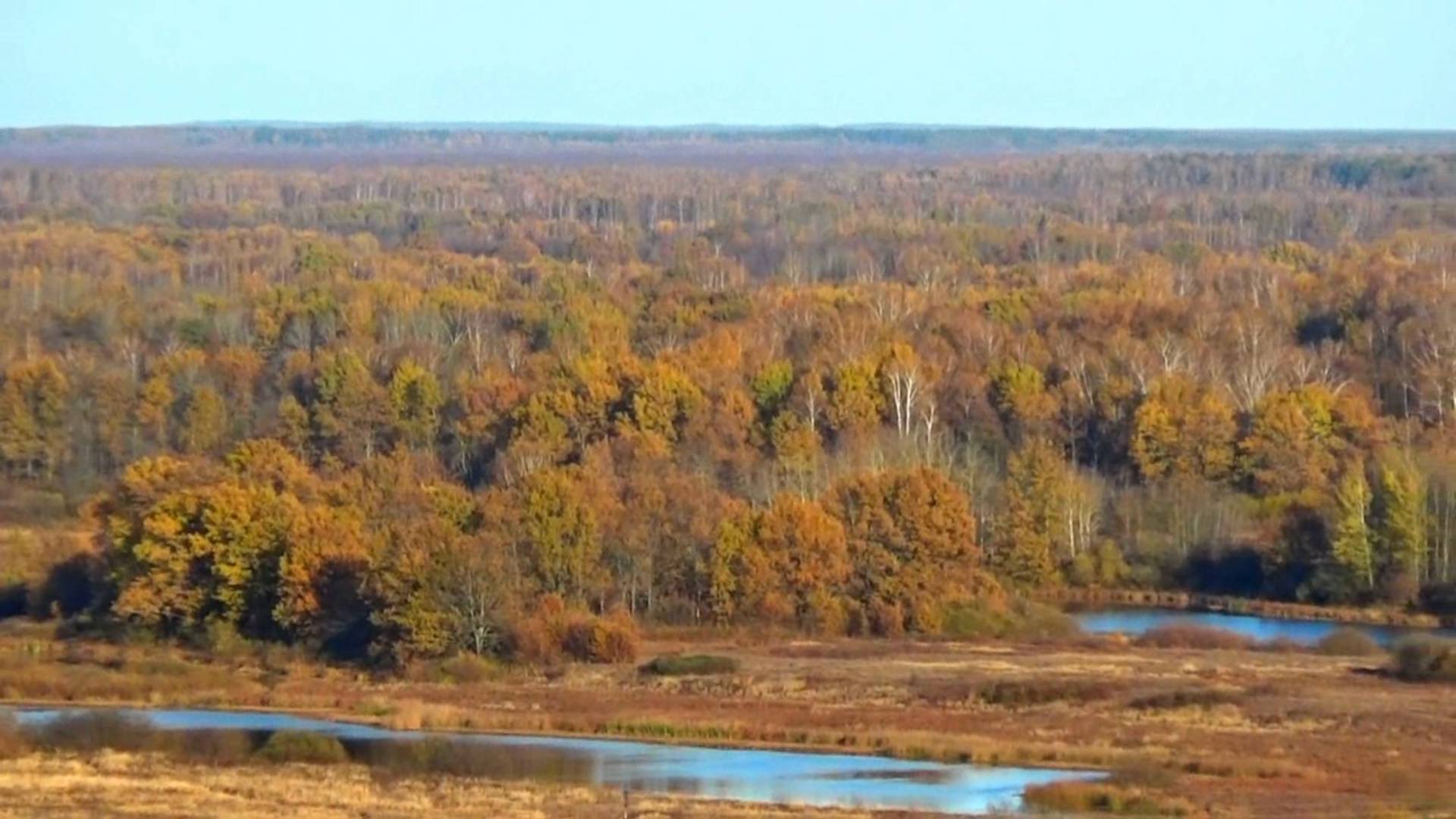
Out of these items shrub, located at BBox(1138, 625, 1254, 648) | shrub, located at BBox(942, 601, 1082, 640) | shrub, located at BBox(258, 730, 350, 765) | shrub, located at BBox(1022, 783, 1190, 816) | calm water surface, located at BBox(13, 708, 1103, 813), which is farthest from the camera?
shrub, located at BBox(942, 601, 1082, 640)

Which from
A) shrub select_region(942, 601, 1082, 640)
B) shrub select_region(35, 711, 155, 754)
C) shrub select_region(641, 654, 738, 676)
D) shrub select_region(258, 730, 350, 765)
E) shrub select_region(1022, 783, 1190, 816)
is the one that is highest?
shrub select_region(1022, 783, 1190, 816)

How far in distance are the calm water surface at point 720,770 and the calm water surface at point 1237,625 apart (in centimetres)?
1342

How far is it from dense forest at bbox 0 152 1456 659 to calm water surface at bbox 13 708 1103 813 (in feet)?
20.0

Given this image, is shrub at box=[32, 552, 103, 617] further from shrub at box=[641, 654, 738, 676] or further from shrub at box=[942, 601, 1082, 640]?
shrub at box=[942, 601, 1082, 640]

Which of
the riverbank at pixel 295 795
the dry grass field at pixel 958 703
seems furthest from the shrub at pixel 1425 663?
the riverbank at pixel 295 795

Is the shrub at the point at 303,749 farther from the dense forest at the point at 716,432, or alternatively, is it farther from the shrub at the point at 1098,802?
the shrub at the point at 1098,802

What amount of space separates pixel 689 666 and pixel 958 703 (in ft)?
16.8

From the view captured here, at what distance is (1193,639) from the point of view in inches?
1654

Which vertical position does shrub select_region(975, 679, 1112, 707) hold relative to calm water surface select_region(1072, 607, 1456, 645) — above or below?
above

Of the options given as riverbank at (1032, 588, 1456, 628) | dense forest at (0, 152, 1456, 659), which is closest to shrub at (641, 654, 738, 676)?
dense forest at (0, 152, 1456, 659)

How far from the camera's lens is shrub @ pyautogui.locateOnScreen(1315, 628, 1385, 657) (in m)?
40.3

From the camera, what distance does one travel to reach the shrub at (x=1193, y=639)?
137 ft

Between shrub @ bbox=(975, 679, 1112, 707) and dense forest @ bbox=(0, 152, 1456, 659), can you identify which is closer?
shrub @ bbox=(975, 679, 1112, 707)

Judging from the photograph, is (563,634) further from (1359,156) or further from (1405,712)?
(1359,156)
